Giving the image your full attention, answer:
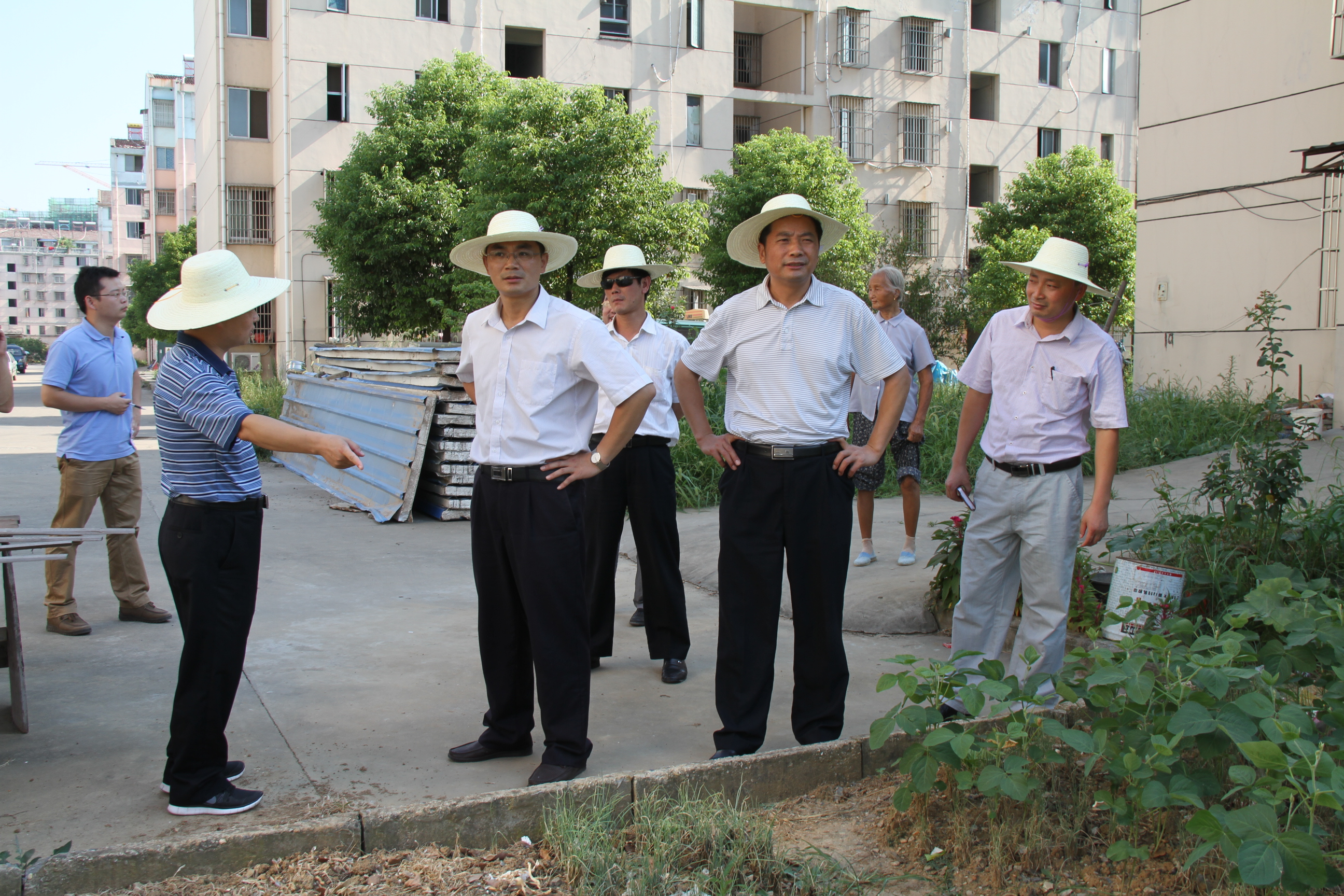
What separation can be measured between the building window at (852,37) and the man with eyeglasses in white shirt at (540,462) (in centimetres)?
3315

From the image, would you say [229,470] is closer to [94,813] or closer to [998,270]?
[94,813]

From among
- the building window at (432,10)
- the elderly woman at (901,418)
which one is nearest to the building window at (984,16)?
the building window at (432,10)

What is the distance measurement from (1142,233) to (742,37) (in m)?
24.9

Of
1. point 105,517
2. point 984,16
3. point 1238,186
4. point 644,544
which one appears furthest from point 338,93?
point 644,544

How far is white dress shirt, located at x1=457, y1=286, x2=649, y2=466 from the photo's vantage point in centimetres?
374

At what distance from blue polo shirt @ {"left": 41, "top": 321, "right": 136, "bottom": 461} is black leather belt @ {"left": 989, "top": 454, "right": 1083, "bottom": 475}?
15.6 ft

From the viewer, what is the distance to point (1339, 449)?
9461mm

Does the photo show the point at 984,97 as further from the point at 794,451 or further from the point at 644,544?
the point at 794,451

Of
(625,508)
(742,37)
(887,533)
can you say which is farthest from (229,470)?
(742,37)

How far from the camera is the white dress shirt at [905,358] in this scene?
6406 mm

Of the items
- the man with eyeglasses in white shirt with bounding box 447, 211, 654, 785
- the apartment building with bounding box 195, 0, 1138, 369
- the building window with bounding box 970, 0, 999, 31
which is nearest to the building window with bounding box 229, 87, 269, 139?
the apartment building with bounding box 195, 0, 1138, 369

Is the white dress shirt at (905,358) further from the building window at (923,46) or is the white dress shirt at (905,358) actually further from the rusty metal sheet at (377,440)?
the building window at (923,46)

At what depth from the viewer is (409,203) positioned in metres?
24.7

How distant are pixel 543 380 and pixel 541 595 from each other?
2.51 feet
